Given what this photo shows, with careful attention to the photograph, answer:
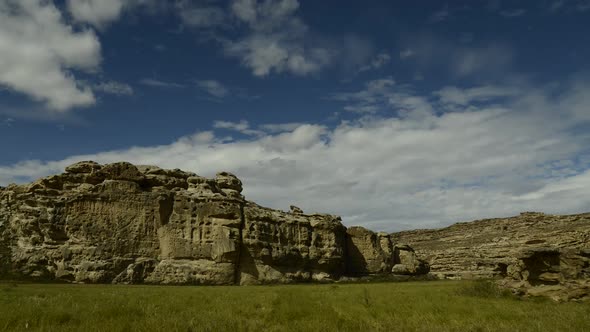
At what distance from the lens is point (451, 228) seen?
67812 millimetres

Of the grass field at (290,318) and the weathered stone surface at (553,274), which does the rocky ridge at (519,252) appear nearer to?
the weathered stone surface at (553,274)

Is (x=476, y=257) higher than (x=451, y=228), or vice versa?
(x=451, y=228)

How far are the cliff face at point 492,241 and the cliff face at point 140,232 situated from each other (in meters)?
19.8

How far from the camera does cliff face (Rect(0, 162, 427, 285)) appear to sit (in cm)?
3541

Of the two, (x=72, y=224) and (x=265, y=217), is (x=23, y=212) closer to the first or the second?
(x=72, y=224)

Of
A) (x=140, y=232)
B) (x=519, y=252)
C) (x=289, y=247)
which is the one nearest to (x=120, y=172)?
(x=140, y=232)

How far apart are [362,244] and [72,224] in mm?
33416

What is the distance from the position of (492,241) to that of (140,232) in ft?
142

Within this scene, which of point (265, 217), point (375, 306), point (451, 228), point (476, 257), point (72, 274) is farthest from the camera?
point (451, 228)

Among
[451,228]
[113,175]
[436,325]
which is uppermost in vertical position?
[113,175]

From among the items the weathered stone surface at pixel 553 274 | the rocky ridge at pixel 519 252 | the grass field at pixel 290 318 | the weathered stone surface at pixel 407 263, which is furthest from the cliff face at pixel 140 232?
the weathered stone surface at pixel 553 274

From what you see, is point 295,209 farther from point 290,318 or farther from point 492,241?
point 290,318

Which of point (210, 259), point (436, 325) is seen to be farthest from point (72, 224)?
point (436, 325)

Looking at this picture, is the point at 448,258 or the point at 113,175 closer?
the point at 113,175
